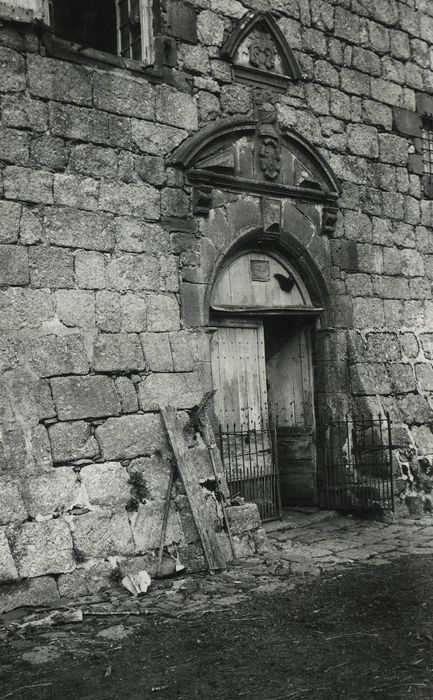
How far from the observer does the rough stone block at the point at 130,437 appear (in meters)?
5.95

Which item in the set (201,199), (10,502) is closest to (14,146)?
(201,199)

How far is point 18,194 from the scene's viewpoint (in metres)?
5.77

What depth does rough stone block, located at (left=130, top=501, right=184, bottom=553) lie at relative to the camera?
Result: 19.2 feet

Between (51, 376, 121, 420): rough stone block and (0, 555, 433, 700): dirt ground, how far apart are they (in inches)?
62.4

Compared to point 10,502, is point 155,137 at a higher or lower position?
higher

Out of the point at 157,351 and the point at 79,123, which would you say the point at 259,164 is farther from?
the point at 157,351

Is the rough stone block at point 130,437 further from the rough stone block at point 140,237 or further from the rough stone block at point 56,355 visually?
the rough stone block at point 140,237

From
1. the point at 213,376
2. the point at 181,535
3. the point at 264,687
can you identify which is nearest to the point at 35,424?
the point at 181,535

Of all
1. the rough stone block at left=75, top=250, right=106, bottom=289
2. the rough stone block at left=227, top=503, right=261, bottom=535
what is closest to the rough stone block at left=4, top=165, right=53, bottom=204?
the rough stone block at left=75, top=250, right=106, bottom=289

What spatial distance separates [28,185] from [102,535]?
8.86ft

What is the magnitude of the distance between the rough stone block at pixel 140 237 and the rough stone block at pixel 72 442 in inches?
60.8

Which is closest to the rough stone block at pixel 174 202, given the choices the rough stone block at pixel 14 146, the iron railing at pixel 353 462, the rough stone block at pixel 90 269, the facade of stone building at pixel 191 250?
the facade of stone building at pixel 191 250

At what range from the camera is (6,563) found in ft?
16.9

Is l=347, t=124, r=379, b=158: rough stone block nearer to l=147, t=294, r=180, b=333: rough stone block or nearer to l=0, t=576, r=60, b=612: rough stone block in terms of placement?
l=147, t=294, r=180, b=333: rough stone block
